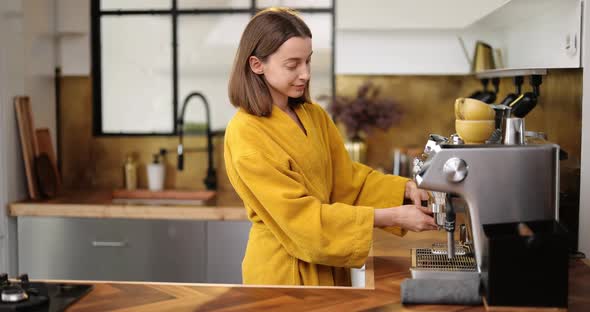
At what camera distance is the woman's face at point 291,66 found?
199cm

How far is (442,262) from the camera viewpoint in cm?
179

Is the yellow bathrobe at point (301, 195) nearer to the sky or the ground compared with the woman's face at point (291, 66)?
nearer to the ground

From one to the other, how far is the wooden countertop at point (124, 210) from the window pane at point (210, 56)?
70cm

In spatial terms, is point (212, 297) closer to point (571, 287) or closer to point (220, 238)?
point (571, 287)

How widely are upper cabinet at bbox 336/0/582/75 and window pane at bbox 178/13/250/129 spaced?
2.48 feet

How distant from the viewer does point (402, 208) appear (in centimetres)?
188

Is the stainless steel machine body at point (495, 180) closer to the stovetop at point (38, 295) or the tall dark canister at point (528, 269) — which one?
the tall dark canister at point (528, 269)

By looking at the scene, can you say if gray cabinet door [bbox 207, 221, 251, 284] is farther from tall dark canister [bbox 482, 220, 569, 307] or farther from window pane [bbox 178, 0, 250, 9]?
tall dark canister [bbox 482, 220, 569, 307]

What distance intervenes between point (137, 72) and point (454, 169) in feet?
9.89

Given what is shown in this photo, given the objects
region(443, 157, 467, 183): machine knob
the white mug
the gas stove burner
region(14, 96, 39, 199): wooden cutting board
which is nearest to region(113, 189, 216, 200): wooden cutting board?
the white mug

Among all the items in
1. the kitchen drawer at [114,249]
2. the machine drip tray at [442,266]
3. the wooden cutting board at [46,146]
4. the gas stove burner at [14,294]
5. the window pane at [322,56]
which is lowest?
the kitchen drawer at [114,249]

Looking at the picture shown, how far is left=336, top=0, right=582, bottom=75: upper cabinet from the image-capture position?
2815mm

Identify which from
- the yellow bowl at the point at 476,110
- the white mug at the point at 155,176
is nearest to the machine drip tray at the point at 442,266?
the yellow bowl at the point at 476,110

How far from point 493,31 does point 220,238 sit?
1583 millimetres
